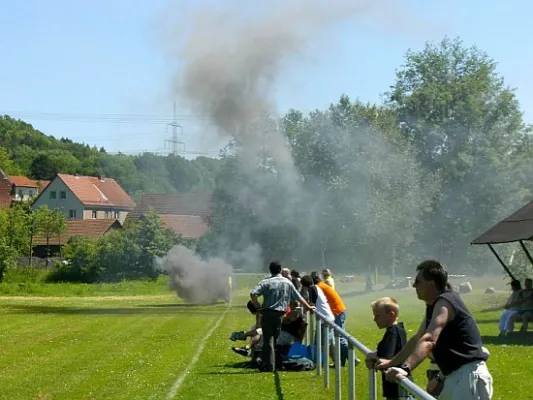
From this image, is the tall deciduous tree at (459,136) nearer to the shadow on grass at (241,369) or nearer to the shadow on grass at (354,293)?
the shadow on grass at (354,293)

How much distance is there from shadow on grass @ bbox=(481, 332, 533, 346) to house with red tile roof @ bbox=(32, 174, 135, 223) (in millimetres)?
93705

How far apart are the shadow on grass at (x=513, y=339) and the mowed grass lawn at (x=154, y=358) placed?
0.08 ft

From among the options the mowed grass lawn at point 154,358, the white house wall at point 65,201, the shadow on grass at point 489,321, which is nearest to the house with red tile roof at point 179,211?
the mowed grass lawn at point 154,358

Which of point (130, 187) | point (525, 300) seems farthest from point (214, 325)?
point (130, 187)

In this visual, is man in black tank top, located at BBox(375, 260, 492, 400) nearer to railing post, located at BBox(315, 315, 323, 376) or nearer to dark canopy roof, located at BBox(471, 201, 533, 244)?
railing post, located at BBox(315, 315, 323, 376)

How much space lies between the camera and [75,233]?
91375 mm

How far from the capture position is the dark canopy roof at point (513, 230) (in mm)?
23812

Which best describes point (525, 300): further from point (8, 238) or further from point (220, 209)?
point (8, 238)

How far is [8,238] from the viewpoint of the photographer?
73875 millimetres

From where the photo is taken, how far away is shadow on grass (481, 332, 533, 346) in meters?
22.2

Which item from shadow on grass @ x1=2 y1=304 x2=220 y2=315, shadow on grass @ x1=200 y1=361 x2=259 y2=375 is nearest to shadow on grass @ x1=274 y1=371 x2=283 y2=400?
shadow on grass @ x1=200 y1=361 x2=259 y2=375

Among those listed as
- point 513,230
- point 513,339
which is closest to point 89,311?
point 513,230

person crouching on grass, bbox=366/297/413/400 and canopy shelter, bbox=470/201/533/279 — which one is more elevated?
canopy shelter, bbox=470/201/533/279

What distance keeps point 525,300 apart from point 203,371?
415 inches
